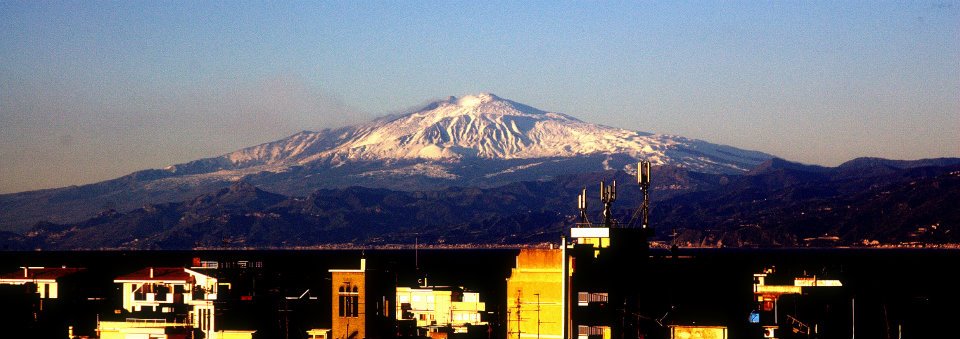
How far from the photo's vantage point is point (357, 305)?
63469 mm

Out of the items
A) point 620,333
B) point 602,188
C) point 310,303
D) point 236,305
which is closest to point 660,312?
point 620,333

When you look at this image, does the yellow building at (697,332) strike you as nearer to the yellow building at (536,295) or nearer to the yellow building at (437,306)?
the yellow building at (536,295)

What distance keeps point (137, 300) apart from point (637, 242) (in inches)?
1370

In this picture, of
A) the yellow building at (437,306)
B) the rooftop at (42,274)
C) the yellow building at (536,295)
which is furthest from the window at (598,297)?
the rooftop at (42,274)

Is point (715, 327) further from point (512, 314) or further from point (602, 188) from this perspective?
point (602, 188)

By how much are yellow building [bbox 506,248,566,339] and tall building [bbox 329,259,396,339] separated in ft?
23.1

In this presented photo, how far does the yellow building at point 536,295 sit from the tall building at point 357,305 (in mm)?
7054

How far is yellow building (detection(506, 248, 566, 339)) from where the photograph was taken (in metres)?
55.6

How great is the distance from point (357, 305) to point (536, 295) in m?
9.00

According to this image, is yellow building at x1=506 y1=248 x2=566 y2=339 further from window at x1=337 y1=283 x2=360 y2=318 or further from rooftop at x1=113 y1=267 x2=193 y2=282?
rooftop at x1=113 y1=267 x2=193 y2=282

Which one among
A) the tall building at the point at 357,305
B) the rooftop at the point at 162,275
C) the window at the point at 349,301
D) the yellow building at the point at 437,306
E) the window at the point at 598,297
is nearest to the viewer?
the window at the point at 598,297

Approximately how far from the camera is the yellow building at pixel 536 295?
5559 centimetres

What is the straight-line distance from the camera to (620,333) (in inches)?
2352

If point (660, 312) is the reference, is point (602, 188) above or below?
above
